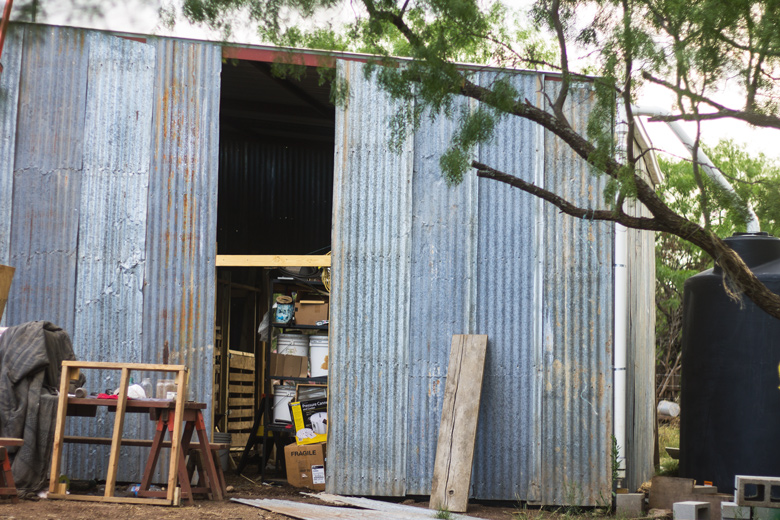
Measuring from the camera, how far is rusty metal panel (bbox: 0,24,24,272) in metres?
8.93

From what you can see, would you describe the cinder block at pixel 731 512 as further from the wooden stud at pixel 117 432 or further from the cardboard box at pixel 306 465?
the wooden stud at pixel 117 432

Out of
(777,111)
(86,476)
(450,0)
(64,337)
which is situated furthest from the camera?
(86,476)

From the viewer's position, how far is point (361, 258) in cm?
909

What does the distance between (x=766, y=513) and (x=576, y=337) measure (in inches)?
94.9

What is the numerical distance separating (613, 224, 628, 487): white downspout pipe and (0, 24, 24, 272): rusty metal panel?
649cm

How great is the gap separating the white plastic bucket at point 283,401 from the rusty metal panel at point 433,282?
2.07 metres

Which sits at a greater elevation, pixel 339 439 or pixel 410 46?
pixel 410 46

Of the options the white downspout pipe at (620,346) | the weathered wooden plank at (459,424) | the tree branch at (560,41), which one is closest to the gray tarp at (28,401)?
the weathered wooden plank at (459,424)

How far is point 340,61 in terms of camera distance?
9172 mm

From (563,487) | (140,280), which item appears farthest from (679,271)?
(140,280)

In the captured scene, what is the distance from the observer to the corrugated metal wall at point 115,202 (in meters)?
8.90

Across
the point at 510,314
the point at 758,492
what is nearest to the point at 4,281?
the point at 510,314

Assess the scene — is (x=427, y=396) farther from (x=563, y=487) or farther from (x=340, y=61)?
(x=340, y=61)

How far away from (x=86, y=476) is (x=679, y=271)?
804 inches
